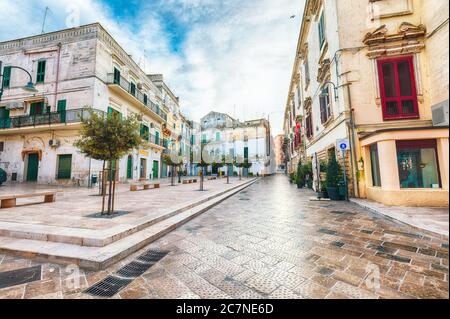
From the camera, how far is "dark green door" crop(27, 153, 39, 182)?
14.7 metres

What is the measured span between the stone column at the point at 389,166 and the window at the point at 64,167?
1763cm

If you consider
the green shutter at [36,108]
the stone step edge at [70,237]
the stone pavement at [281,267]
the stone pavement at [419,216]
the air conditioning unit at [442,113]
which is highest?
the green shutter at [36,108]

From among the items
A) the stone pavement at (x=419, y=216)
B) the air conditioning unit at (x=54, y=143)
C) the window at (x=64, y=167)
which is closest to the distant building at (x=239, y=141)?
the window at (x=64, y=167)

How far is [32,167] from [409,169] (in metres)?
22.1

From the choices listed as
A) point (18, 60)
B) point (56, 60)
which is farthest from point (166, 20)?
point (18, 60)

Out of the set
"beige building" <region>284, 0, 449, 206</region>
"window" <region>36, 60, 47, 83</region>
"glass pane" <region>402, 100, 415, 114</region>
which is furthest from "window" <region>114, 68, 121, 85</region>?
"glass pane" <region>402, 100, 415, 114</region>

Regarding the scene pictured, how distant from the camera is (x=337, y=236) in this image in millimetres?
3381

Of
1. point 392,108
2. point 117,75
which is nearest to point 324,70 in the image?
point 392,108

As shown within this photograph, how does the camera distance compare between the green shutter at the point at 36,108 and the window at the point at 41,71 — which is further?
the window at the point at 41,71

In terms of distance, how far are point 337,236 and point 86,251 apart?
3.91 metres

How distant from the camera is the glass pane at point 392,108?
7142mm

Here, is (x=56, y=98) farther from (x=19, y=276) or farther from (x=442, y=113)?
(x=442, y=113)

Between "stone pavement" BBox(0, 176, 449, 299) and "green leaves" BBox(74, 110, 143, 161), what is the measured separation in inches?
107

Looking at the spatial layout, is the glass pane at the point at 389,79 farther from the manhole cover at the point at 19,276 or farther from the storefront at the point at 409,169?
the manhole cover at the point at 19,276
